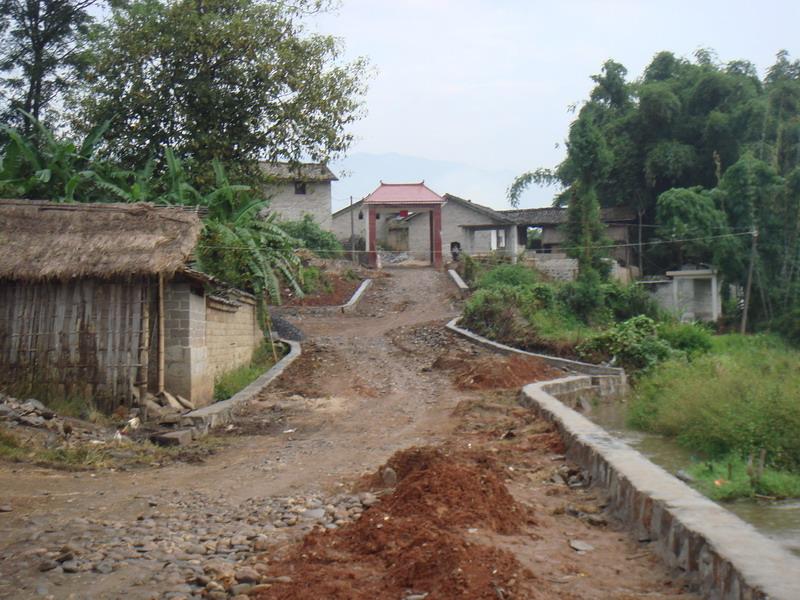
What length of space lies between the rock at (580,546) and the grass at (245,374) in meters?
10.4

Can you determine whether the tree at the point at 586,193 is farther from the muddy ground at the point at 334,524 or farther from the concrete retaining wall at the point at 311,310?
the muddy ground at the point at 334,524

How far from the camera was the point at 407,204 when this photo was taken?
44.6 metres

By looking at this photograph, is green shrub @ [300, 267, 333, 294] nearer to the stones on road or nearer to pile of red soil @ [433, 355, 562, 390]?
pile of red soil @ [433, 355, 562, 390]

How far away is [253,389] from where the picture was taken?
53.4 ft

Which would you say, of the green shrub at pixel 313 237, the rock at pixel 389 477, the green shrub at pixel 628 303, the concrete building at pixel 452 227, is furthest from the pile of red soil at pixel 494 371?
the concrete building at pixel 452 227

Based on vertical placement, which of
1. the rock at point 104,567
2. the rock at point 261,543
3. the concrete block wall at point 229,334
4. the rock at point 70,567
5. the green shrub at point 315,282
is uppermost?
the green shrub at point 315,282

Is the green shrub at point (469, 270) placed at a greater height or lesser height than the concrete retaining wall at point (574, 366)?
greater

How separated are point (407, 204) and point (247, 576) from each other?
40189 millimetres

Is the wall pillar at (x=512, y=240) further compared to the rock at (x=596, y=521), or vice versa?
the wall pillar at (x=512, y=240)

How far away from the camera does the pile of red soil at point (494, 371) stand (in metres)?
17.4

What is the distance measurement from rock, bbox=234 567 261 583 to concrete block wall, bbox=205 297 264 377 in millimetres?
10573

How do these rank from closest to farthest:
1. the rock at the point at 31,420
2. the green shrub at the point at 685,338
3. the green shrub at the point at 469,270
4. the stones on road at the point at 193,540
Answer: the stones on road at the point at 193,540
the rock at the point at 31,420
the green shrub at the point at 685,338
the green shrub at the point at 469,270

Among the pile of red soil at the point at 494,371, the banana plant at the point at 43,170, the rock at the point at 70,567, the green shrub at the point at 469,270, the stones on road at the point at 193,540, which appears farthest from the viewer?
the green shrub at the point at 469,270

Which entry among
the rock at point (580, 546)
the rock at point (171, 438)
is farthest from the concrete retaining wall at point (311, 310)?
the rock at point (580, 546)
